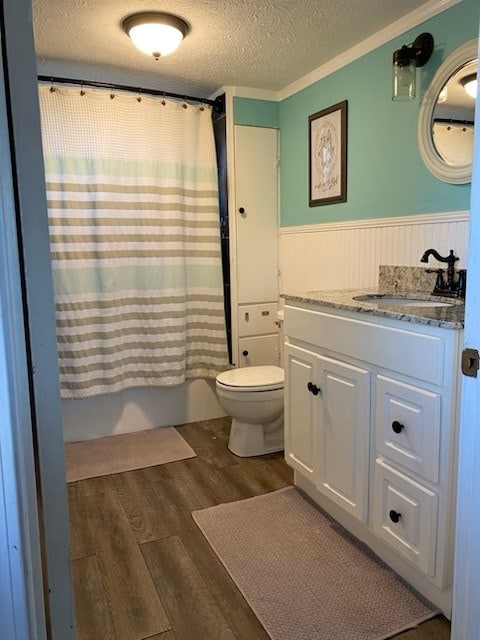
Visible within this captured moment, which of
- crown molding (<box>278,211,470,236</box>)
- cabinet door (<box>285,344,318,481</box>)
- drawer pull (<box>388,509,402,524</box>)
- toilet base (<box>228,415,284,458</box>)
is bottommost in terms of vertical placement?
toilet base (<box>228,415,284,458</box>)

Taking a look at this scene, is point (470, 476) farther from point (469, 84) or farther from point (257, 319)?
point (257, 319)

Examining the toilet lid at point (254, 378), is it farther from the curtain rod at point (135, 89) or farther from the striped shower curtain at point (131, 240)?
the curtain rod at point (135, 89)

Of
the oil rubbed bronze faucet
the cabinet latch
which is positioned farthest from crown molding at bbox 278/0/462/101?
the cabinet latch

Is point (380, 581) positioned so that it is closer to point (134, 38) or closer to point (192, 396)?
point (192, 396)

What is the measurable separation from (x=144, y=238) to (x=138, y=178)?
0.35 metres

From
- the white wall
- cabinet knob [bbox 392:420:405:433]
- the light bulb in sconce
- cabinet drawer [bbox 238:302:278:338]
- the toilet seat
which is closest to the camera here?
cabinet knob [bbox 392:420:405:433]

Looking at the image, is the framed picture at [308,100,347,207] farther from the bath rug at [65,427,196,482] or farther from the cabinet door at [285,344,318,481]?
the bath rug at [65,427,196,482]

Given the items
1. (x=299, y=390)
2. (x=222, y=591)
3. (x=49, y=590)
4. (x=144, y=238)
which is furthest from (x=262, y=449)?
(x=49, y=590)

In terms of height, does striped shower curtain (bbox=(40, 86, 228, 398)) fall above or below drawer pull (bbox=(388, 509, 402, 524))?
above

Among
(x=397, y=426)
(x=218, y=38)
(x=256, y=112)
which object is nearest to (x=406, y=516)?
(x=397, y=426)

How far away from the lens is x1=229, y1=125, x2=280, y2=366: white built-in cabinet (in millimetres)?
2949

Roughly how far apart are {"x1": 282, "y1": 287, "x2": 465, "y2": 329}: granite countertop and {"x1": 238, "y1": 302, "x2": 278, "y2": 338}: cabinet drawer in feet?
3.33

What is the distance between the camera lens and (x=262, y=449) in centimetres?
258

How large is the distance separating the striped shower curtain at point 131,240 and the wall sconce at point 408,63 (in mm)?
1271
